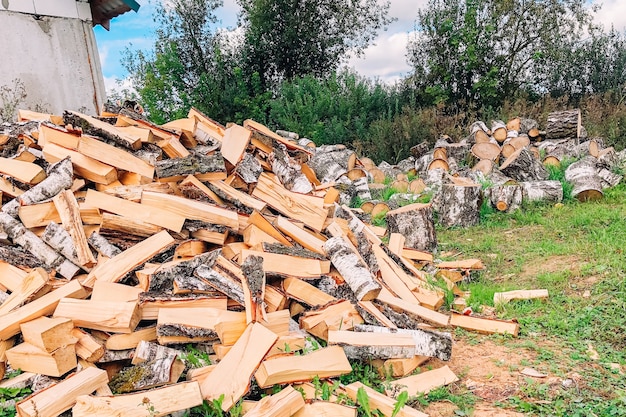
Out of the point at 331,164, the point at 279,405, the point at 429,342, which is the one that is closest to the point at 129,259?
the point at 279,405

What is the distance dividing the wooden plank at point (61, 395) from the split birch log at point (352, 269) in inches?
63.0

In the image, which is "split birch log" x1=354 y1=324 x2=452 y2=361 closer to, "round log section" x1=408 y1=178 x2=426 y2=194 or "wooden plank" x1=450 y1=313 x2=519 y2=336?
"wooden plank" x1=450 y1=313 x2=519 y2=336

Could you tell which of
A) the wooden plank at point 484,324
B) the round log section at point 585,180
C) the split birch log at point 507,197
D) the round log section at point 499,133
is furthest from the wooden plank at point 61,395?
the round log section at point 499,133

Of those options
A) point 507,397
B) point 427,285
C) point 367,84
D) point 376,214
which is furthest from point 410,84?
point 507,397

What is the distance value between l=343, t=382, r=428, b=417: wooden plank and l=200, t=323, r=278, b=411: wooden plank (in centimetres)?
47

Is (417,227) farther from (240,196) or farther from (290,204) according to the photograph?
(240,196)

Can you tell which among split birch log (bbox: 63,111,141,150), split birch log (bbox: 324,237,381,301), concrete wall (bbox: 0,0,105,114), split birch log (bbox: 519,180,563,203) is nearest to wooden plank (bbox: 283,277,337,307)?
split birch log (bbox: 324,237,381,301)

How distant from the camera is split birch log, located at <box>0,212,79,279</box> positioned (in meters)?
3.32

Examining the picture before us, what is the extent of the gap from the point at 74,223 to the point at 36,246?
10.9 inches

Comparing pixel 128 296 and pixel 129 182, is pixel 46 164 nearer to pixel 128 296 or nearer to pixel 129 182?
pixel 129 182

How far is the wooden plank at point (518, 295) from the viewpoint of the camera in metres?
3.94

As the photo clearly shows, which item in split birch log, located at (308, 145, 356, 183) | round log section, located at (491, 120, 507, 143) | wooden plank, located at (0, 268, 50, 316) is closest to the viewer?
wooden plank, located at (0, 268, 50, 316)

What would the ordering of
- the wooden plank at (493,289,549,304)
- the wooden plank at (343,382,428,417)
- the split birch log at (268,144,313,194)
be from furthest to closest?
the split birch log at (268,144,313,194) → the wooden plank at (493,289,549,304) → the wooden plank at (343,382,428,417)

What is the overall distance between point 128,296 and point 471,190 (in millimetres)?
4640
